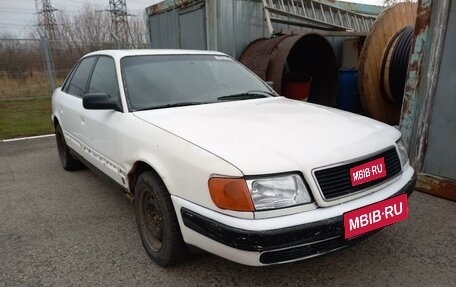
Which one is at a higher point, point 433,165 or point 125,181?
point 125,181

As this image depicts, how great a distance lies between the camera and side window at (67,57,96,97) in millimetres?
3625

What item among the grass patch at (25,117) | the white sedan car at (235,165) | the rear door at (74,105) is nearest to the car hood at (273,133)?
the white sedan car at (235,165)

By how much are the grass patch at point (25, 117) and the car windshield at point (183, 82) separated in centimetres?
504

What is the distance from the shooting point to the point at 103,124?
112 inches

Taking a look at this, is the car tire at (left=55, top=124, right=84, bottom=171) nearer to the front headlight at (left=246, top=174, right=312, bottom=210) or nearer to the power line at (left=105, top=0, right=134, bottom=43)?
the front headlight at (left=246, top=174, right=312, bottom=210)

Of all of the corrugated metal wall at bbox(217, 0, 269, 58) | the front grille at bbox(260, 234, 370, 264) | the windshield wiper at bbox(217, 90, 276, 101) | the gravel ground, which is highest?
the corrugated metal wall at bbox(217, 0, 269, 58)

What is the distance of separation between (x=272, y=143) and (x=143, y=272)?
1.26 metres

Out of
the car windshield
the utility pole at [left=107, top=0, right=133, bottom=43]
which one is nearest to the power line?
the utility pole at [left=107, top=0, right=133, bottom=43]

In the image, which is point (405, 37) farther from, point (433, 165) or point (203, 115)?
point (203, 115)

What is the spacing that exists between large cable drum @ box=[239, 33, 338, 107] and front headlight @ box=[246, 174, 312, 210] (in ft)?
13.5

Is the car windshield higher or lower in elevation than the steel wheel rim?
higher

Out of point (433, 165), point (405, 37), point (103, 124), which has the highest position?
A: point (405, 37)

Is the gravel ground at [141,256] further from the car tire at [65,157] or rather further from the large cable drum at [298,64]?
the large cable drum at [298,64]

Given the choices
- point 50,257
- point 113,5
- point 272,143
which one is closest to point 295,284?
point 272,143
